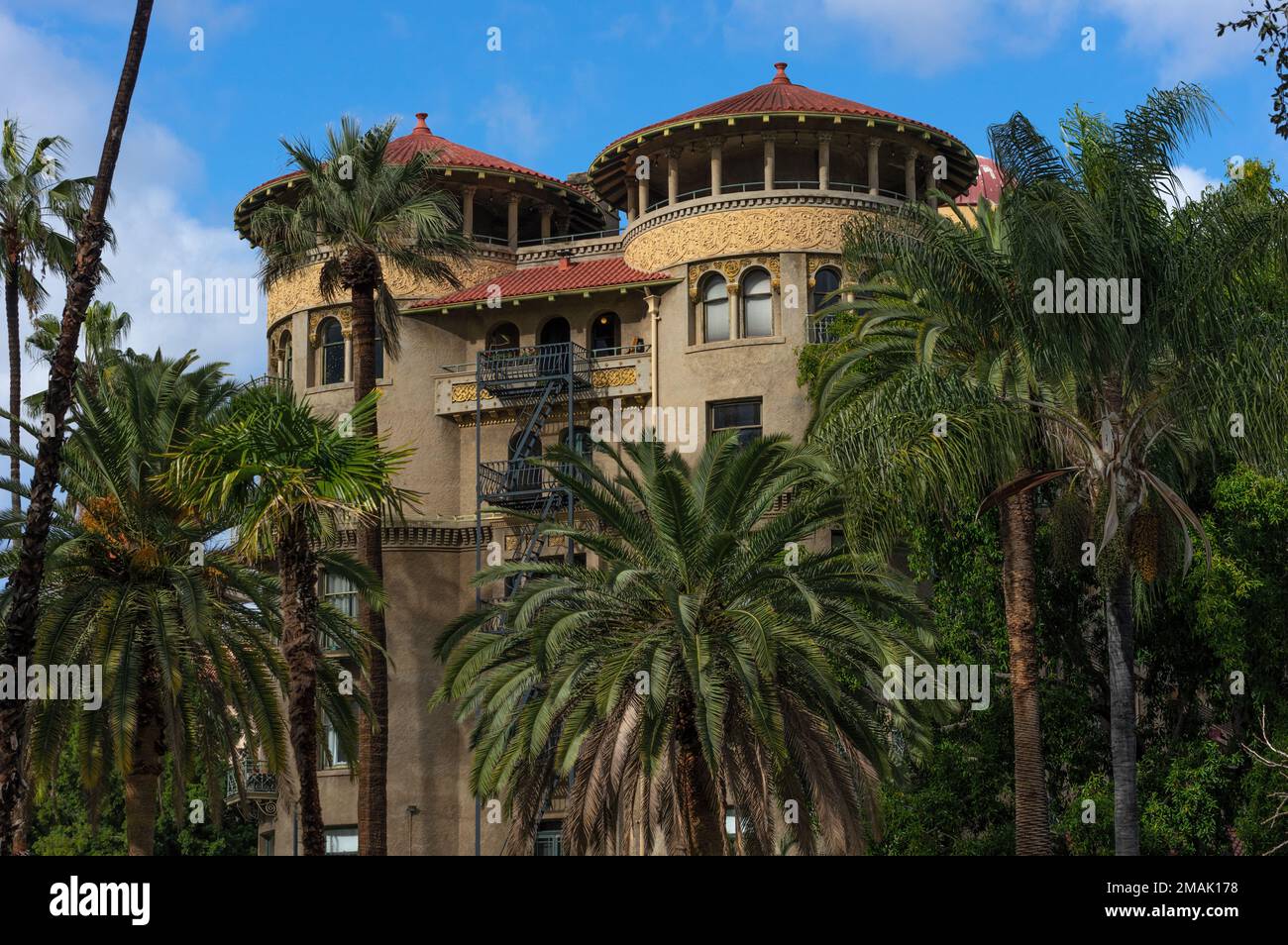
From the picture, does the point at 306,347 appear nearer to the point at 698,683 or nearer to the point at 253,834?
the point at 253,834

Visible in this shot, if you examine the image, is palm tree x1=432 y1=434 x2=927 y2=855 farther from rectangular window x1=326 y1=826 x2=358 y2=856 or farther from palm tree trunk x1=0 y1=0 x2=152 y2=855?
rectangular window x1=326 y1=826 x2=358 y2=856

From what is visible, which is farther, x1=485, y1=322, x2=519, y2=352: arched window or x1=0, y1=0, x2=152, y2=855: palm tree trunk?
x1=485, y1=322, x2=519, y2=352: arched window

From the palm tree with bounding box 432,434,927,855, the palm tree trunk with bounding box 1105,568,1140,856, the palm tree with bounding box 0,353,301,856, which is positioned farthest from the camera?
the palm tree with bounding box 0,353,301,856

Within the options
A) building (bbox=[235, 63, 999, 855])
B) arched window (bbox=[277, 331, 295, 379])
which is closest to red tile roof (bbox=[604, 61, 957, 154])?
building (bbox=[235, 63, 999, 855])

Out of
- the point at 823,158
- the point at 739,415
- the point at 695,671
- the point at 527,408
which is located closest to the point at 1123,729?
the point at 695,671

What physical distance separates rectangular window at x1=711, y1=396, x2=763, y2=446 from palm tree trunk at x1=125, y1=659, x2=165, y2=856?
693 inches

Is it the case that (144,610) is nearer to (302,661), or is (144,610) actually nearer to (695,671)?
(302,661)

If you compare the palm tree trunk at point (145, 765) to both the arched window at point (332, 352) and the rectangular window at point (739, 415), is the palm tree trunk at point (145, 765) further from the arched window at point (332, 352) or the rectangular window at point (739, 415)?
the arched window at point (332, 352)

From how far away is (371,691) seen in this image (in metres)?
31.8

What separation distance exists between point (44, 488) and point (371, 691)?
9.02 metres

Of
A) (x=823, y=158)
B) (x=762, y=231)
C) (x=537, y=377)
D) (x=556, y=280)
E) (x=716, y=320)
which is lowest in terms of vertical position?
(x=537, y=377)

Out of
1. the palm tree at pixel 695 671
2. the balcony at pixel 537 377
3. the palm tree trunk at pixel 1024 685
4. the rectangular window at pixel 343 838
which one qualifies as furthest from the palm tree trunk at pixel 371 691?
the rectangular window at pixel 343 838

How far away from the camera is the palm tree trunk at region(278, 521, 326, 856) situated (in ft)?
81.6

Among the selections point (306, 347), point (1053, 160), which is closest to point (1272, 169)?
point (1053, 160)
